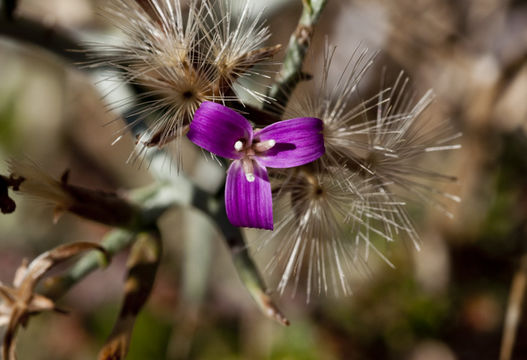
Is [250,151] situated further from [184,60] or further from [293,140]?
[184,60]

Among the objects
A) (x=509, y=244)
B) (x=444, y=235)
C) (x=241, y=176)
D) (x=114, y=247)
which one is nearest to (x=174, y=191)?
(x=114, y=247)

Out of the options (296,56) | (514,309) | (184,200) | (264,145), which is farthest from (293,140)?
(514,309)

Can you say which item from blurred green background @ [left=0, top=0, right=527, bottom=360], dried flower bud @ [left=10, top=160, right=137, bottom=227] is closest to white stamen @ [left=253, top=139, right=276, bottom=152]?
dried flower bud @ [left=10, top=160, right=137, bottom=227]

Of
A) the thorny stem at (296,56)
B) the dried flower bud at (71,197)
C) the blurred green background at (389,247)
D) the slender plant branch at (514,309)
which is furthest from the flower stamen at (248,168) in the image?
the slender plant branch at (514,309)

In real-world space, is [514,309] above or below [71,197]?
below

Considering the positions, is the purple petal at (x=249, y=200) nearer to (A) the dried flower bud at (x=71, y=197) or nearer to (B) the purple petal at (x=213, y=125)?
(B) the purple petal at (x=213, y=125)

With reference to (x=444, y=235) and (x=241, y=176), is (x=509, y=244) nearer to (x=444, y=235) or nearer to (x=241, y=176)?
(x=444, y=235)
